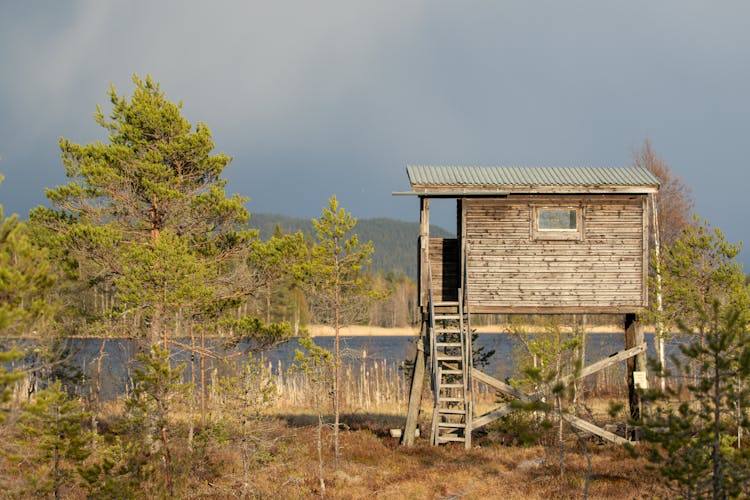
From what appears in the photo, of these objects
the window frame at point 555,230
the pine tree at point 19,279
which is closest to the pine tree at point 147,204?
the pine tree at point 19,279

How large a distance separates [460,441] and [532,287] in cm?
470

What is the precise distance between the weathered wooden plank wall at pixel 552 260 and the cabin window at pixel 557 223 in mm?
123

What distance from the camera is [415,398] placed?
19328 mm

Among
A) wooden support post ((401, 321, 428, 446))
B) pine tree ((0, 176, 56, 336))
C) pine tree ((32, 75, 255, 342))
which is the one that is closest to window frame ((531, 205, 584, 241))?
wooden support post ((401, 321, 428, 446))

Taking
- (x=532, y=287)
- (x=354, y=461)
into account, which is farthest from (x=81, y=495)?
(x=532, y=287)

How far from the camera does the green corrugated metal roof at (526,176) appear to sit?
18891 mm

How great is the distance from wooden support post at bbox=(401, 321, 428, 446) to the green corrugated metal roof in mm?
4175

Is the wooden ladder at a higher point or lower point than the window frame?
lower

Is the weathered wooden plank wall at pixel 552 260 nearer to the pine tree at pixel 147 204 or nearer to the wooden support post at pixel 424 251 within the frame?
the wooden support post at pixel 424 251

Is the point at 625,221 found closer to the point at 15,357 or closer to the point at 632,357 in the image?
the point at 632,357

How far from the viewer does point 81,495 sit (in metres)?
15.2

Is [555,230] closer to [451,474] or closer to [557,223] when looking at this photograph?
[557,223]

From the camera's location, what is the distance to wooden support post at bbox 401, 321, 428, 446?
19203 mm

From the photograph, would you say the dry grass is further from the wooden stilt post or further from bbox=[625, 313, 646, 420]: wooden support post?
bbox=[625, 313, 646, 420]: wooden support post
